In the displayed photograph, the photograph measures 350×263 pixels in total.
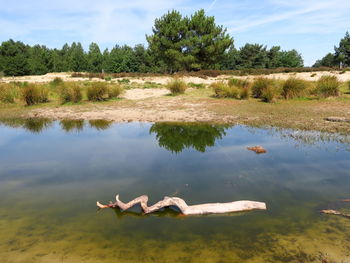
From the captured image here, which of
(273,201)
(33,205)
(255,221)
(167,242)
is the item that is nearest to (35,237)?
(33,205)

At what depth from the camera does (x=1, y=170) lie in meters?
5.05

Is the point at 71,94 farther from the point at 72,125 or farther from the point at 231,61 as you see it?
the point at 231,61

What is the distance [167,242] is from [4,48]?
62.6m

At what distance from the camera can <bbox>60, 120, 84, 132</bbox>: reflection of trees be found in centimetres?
871

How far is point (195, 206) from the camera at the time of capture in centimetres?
351

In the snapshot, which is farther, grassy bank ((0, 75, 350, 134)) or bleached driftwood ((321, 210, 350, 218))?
grassy bank ((0, 75, 350, 134))

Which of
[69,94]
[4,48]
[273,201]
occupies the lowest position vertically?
[273,201]

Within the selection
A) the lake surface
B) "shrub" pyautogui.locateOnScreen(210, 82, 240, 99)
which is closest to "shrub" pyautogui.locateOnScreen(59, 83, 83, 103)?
the lake surface

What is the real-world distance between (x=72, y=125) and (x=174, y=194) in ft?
21.0

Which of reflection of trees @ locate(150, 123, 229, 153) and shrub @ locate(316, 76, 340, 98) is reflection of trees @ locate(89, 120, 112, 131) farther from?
shrub @ locate(316, 76, 340, 98)

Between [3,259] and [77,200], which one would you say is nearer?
[3,259]

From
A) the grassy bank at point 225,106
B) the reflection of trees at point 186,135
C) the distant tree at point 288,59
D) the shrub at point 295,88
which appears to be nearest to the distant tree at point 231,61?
the distant tree at point 288,59

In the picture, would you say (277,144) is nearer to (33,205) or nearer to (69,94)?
(33,205)

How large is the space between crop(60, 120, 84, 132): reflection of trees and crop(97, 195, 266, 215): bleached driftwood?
5552mm
